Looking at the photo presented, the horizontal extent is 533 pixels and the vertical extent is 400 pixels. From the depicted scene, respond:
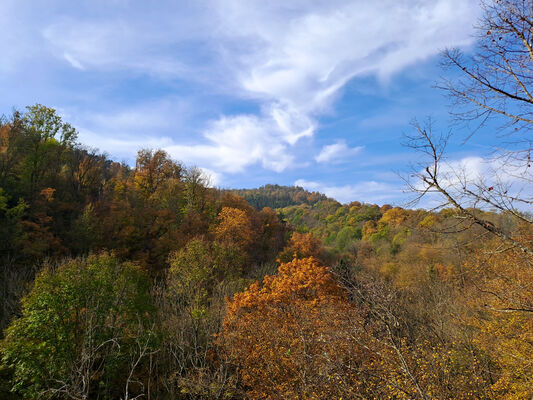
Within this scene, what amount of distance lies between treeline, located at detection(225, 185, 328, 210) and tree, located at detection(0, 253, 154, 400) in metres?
84.6

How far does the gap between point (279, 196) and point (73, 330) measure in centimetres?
10727

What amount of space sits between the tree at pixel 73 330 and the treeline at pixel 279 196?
8464 cm

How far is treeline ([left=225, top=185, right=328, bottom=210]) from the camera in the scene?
10588 centimetres

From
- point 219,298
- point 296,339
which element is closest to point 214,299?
point 219,298

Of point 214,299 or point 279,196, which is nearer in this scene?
point 214,299

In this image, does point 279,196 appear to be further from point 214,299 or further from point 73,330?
point 73,330

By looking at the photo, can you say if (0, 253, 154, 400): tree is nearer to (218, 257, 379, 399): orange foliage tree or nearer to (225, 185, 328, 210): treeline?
(218, 257, 379, 399): orange foliage tree

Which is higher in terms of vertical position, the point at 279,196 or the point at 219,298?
the point at 279,196

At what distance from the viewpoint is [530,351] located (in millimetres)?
10266

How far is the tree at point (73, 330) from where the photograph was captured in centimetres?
1016

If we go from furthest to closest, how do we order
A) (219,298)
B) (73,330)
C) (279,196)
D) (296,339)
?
(279,196), (219,298), (73,330), (296,339)

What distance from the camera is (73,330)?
11.3 m

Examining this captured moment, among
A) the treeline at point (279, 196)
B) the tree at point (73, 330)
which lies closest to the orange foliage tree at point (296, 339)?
the tree at point (73, 330)

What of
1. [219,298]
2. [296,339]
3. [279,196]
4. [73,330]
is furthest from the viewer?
[279,196]
